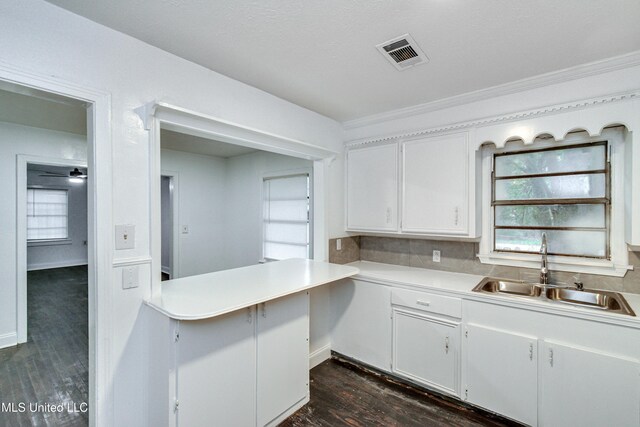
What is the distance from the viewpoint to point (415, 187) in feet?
8.97

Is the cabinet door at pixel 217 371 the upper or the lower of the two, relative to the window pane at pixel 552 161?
lower

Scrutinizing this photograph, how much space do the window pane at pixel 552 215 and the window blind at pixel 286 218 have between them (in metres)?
2.26

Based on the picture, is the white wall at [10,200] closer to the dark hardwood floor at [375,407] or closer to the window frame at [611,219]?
the dark hardwood floor at [375,407]

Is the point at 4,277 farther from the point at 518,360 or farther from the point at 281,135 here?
the point at 518,360

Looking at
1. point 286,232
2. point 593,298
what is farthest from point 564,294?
point 286,232

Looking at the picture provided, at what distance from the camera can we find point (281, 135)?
8.33ft

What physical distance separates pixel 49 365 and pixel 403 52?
4.10 meters

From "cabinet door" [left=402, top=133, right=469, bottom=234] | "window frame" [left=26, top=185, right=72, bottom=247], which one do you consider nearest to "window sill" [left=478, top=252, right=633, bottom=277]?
"cabinet door" [left=402, top=133, right=469, bottom=234]

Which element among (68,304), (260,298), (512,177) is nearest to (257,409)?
(260,298)

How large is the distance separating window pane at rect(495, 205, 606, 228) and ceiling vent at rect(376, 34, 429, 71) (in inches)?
61.6

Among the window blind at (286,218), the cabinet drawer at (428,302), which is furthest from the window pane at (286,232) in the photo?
the cabinet drawer at (428,302)

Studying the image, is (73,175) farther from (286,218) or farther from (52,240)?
(286,218)

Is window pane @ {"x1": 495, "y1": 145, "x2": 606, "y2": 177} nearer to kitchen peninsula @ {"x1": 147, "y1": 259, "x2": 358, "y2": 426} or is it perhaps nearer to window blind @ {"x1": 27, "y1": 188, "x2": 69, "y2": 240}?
kitchen peninsula @ {"x1": 147, "y1": 259, "x2": 358, "y2": 426}

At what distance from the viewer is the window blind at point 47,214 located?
6938mm
